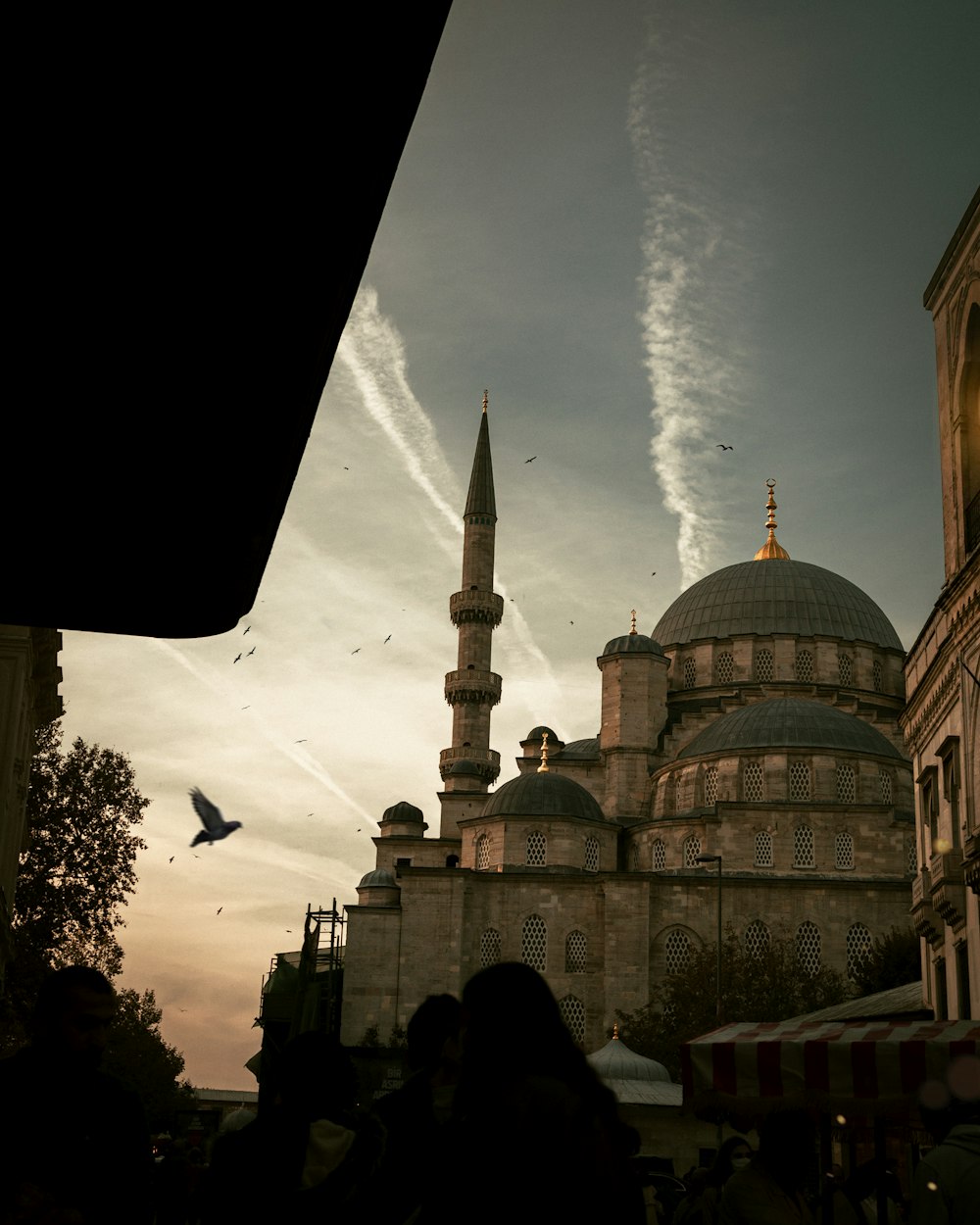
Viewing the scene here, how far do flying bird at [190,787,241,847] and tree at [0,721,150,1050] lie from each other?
20840 millimetres

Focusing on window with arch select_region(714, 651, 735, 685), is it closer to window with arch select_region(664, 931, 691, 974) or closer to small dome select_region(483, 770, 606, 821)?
small dome select_region(483, 770, 606, 821)

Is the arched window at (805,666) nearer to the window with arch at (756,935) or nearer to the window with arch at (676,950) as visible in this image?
the window with arch at (756,935)

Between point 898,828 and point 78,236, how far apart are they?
47872 mm

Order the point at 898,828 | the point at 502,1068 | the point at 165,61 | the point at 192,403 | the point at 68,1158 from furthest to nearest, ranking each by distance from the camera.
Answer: the point at 898,828
the point at 68,1158
the point at 192,403
the point at 502,1068
the point at 165,61

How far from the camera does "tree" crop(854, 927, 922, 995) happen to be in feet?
132

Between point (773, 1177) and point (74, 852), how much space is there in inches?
1072

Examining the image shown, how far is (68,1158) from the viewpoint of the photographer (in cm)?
367

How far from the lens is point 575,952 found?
46375mm

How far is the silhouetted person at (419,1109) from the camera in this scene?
12.8ft

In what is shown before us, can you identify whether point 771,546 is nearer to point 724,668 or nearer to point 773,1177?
point 724,668

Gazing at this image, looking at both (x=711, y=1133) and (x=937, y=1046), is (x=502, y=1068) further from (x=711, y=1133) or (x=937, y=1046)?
(x=711, y=1133)

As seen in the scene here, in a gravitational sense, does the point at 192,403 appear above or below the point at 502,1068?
above

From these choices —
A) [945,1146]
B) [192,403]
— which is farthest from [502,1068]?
[945,1146]

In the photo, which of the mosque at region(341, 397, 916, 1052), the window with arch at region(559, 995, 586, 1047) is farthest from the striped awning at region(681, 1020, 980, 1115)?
the window with arch at region(559, 995, 586, 1047)
